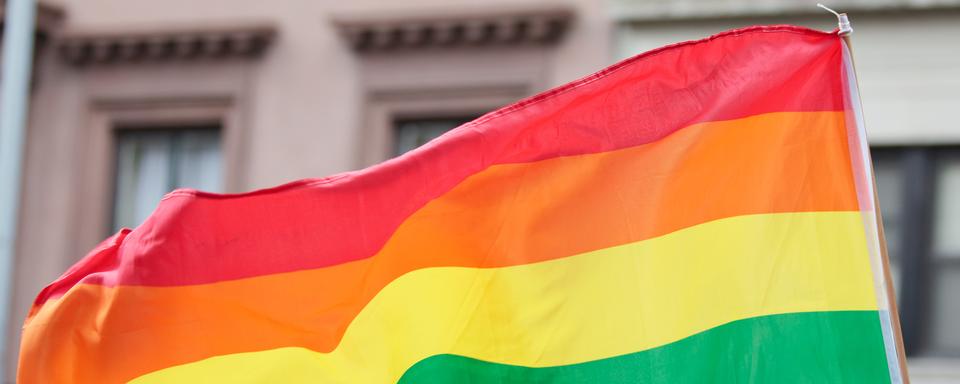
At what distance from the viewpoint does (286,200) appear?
472 cm

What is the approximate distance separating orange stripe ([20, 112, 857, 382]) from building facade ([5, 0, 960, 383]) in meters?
5.33

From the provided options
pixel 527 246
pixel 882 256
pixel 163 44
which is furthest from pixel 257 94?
pixel 882 256

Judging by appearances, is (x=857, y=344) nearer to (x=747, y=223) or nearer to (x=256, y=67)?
(x=747, y=223)

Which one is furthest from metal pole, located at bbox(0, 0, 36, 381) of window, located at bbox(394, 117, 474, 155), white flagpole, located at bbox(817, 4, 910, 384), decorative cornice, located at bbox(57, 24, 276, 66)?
white flagpole, located at bbox(817, 4, 910, 384)

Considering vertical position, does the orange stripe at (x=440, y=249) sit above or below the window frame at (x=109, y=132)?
below

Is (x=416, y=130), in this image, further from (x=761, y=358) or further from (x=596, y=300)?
(x=761, y=358)

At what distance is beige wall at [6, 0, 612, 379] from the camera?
416 inches

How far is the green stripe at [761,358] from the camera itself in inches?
170

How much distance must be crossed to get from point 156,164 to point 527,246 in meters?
7.46

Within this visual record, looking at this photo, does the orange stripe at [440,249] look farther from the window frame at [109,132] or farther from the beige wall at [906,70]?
the window frame at [109,132]

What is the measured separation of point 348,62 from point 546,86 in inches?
61.6

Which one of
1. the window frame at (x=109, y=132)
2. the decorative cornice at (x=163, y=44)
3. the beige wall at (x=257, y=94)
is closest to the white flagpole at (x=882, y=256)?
the beige wall at (x=257, y=94)

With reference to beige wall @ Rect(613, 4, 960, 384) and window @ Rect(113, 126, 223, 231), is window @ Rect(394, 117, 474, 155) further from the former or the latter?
beige wall @ Rect(613, 4, 960, 384)

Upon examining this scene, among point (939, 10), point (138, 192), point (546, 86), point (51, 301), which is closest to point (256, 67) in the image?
point (138, 192)
